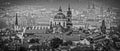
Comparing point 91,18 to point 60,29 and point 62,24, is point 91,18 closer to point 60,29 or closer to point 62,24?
point 62,24

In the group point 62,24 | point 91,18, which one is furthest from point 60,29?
point 91,18

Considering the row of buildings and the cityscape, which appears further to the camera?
A: the row of buildings

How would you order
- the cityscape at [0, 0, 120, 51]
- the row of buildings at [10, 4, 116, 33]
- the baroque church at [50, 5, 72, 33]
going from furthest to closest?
the row of buildings at [10, 4, 116, 33], the baroque church at [50, 5, 72, 33], the cityscape at [0, 0, 120, 51]

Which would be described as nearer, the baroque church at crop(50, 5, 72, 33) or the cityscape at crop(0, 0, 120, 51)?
the cityscape at crop(0, 0, 120, 51)

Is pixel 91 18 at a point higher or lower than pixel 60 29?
higher

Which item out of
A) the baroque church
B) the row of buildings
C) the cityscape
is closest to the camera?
the cityscape

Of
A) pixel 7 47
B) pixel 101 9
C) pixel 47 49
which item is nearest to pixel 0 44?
pixel 7 47

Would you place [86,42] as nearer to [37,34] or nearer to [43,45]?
[43,45]

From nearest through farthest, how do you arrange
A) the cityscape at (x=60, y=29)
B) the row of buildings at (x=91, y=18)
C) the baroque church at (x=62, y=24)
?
1. the cityscape at (x=60, y=29)
2. the baroque church at (x=62, y=24)
3. the row of buildings at (x=91, y=18)
